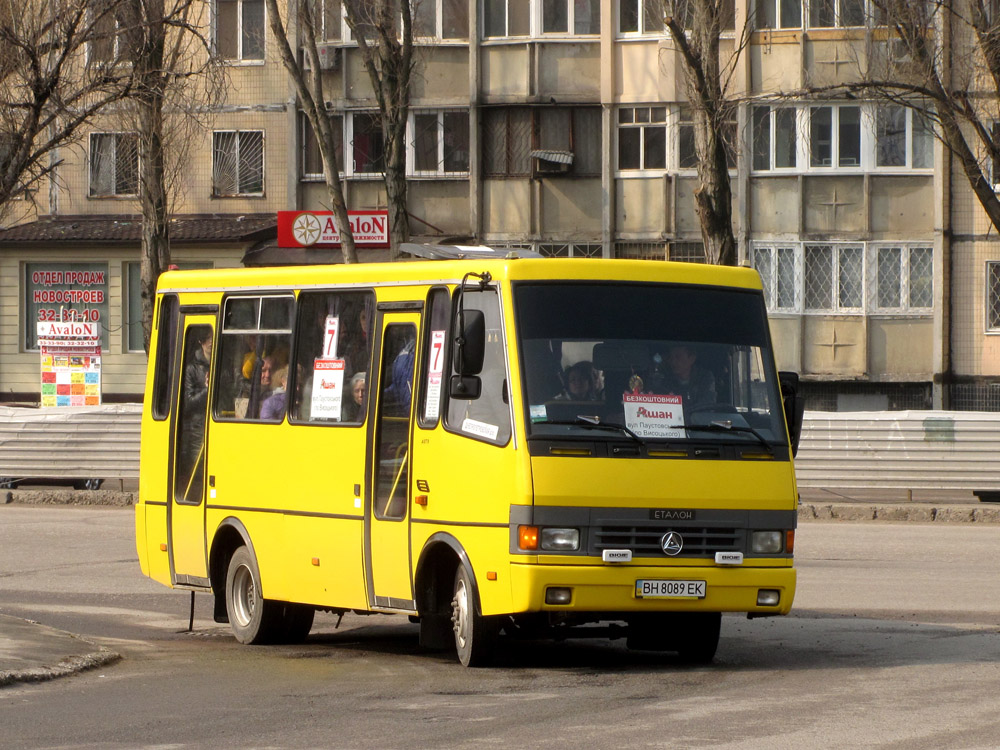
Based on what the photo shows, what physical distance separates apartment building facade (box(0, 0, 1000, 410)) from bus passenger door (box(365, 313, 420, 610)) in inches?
995

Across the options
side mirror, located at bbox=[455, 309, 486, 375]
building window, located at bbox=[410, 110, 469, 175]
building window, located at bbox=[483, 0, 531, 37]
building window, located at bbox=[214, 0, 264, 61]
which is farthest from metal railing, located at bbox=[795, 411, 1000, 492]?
building window, located at bbox=[214, 0, 264, 61]

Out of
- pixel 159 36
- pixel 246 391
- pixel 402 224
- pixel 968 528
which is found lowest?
pixel 968 528

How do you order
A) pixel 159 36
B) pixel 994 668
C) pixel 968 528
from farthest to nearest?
pixel 159 36
pixel 968 528
pixel 994 668

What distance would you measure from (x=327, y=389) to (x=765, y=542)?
3.16 metres

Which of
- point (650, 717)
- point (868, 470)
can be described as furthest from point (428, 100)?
point (650, 717)

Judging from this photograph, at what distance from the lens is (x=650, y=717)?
8234 millimetres

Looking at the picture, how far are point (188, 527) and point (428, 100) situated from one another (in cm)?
2749

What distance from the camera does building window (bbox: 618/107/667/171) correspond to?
38094 millimetres

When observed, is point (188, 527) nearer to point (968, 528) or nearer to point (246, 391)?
point (246, 391)

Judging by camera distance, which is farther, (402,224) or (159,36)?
(402,224)

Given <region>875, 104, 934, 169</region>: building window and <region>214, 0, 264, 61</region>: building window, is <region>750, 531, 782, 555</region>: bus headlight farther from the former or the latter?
<region>214, 0, 264, 61</region>: building window

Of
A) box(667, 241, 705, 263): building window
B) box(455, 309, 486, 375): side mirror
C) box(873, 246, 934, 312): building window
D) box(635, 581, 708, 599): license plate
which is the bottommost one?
box(635, 581, 708, 599): license plate

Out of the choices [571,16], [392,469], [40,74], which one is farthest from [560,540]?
[571,16]

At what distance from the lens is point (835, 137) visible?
122ft
